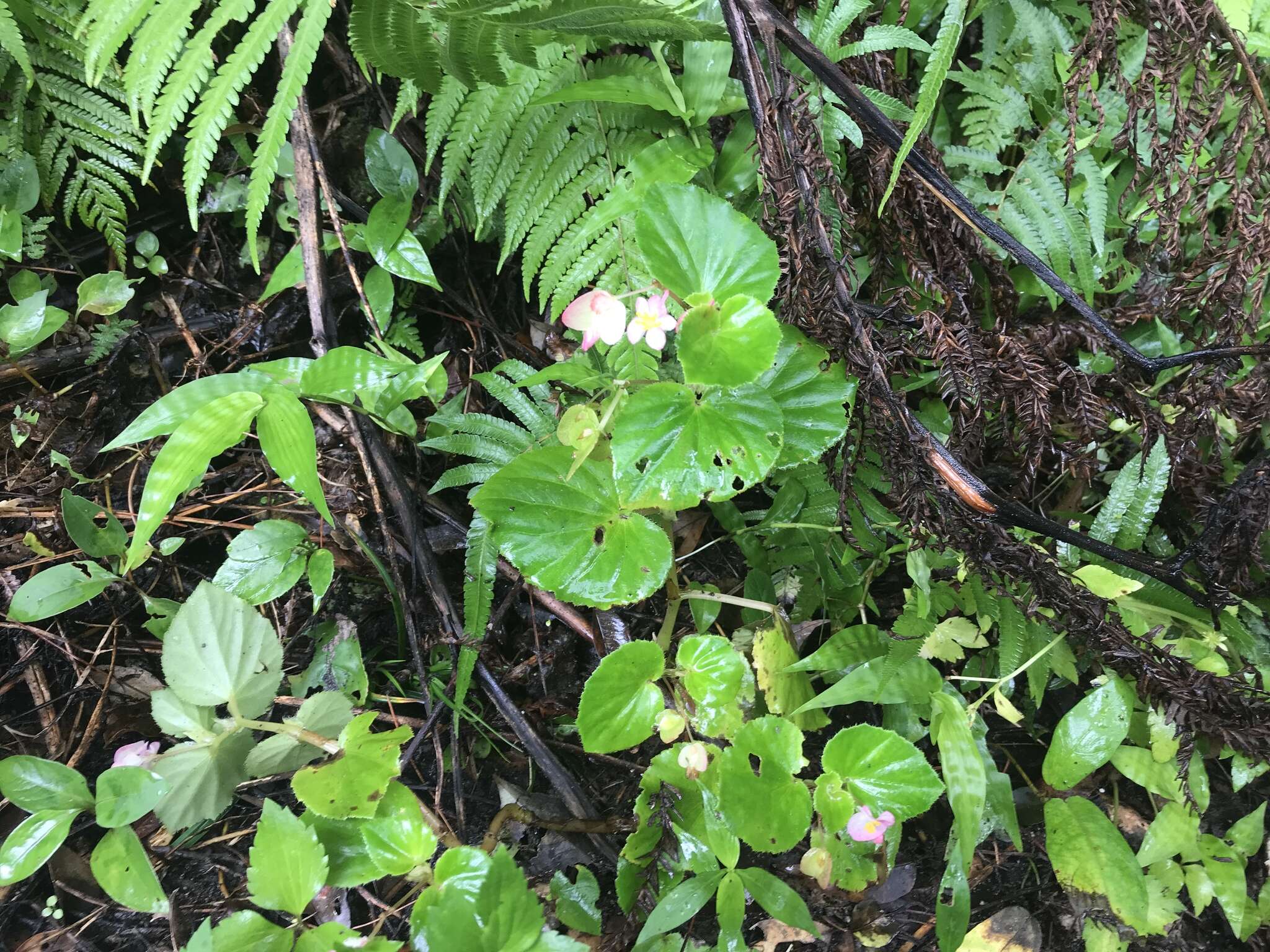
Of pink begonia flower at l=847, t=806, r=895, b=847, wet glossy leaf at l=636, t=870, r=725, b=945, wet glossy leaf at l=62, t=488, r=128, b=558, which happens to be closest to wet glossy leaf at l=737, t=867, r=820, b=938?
wet glossy leaf at l=636, t=870, r=725, b=945

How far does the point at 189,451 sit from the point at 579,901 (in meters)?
1.14

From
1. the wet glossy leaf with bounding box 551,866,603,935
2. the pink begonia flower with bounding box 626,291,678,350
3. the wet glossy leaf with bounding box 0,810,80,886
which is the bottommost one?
the wet glossy leaf with bounding box 551,866,603,935

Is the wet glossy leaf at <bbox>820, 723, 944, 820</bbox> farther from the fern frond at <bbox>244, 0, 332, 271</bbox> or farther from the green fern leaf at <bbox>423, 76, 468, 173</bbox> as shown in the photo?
the green fern leaf at <bbox>423, 76, 468, 173</bbox>

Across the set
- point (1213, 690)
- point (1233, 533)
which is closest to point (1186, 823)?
point (1213, 690)

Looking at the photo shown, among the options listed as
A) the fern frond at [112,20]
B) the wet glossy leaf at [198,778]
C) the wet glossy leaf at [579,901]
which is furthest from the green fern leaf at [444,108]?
the wet glossy leaf at [579,901]

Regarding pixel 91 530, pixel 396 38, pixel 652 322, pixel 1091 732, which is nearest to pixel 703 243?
pixel 652 322

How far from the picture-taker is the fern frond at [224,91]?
1.19m

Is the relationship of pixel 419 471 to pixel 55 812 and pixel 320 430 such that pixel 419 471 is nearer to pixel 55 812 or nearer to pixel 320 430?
pixel 320 430

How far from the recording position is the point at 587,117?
61.9 inches

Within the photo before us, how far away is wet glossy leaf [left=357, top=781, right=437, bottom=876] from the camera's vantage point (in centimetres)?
123

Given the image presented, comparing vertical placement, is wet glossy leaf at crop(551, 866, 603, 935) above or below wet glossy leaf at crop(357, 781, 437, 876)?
below

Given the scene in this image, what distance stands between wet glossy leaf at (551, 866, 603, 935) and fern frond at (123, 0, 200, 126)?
1.63m

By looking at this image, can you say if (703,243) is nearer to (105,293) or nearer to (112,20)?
(112,20)

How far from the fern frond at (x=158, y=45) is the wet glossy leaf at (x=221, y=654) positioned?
893 mm
